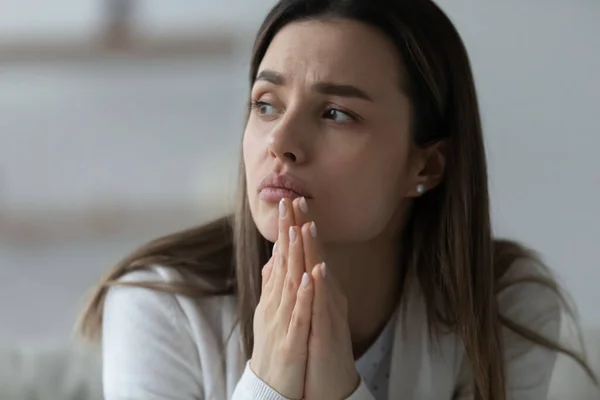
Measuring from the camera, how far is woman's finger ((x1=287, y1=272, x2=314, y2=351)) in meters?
0.84

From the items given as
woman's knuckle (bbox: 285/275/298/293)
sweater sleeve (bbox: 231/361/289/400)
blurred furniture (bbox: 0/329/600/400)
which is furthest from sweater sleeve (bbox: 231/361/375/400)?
blurred furniture (bbox: 0/329/600/400)

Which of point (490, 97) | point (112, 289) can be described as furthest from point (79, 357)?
point (490, 97)

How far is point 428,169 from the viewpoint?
1.02 metres

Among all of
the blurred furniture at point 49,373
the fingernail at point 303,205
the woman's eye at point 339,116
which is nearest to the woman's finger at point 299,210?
Answer: the fingernail at point 303,205

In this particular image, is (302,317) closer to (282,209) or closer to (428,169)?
(282,209)

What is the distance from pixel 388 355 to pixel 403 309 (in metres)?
0.06

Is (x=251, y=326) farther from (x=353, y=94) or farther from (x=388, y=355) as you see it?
(x=353, y=94)

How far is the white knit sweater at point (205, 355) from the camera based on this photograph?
966 millimetres

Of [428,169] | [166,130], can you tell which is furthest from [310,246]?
[166,130]

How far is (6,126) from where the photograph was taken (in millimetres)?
1479

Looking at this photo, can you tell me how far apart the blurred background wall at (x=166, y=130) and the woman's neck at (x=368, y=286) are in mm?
424

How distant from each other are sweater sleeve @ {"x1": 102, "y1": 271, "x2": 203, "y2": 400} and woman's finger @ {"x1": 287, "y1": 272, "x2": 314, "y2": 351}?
19 centimetres

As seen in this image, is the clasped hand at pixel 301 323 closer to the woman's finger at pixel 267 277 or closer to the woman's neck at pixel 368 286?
the woman's finger at pixel 267 277

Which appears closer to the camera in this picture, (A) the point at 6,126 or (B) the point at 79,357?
(B) the point at 79,357
